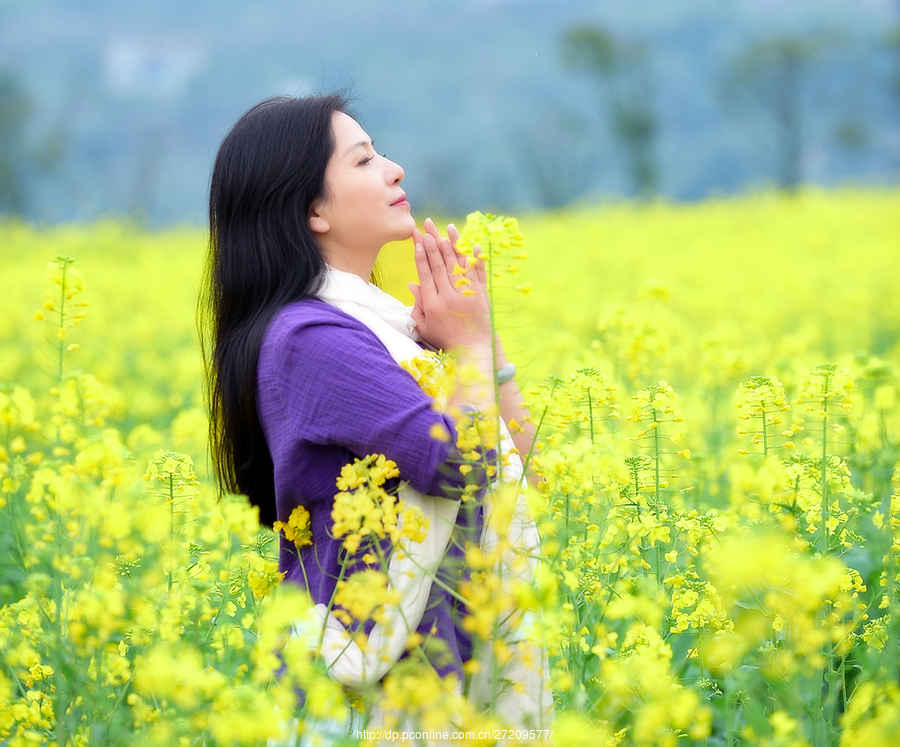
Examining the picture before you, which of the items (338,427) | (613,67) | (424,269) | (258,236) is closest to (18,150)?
(613,67)

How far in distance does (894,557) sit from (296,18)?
17599 cm

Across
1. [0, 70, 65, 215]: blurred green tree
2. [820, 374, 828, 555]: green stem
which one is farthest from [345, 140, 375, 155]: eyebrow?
[0, 70, 65, 215]: blurred green tree

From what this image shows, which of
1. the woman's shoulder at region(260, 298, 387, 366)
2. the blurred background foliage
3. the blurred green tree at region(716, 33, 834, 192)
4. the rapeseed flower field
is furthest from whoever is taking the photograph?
the blurred green tree at region(716, 33, 834, 192)

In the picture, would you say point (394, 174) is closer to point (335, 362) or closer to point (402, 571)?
point (335, 362)

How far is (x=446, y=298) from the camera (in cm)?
178

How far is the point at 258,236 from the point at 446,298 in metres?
0.39

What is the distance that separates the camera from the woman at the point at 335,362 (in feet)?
5.02

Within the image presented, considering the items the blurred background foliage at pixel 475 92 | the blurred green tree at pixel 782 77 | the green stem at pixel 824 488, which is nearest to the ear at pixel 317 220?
the blurred background foliage at pixel 475 92

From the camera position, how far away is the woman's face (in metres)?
1.82

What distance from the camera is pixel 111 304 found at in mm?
8930

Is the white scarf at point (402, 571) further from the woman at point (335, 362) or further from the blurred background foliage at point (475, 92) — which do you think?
the blurred background foliage at point (475, 92)

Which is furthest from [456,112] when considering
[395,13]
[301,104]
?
[301,104]

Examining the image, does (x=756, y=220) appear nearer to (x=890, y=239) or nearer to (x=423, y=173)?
(x=890, y=239)

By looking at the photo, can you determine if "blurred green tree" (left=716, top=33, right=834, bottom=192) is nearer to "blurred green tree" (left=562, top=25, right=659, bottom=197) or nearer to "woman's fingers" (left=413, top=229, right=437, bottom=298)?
"blurred green tree" (left=562, top=25, right=659, bottom=197)
